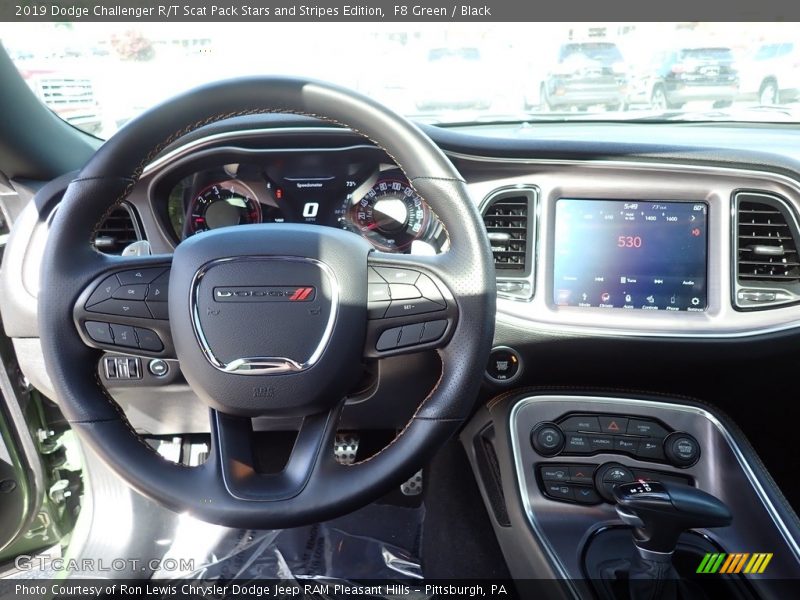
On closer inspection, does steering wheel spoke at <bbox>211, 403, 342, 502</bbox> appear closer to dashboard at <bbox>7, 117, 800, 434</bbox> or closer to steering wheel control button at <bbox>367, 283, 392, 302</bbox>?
steering wheel control button at <bbox>367, 283, 392, 302</bbox>

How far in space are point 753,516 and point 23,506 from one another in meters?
2.03

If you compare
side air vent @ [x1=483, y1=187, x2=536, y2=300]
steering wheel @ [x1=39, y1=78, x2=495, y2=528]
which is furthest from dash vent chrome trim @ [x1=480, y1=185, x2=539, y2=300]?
steering wheel @ [x1=39, y1=78, x2=495, y2=528]

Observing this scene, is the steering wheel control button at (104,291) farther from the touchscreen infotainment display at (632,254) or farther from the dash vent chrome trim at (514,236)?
the touchscreen infotainment display at (632,254)

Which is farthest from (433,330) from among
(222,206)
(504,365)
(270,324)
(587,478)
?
(587,478)

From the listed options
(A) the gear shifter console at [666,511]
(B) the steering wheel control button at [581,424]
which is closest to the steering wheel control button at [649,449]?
(B) the steering wheel control button at [581,424]

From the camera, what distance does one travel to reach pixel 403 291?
1151 millimetres

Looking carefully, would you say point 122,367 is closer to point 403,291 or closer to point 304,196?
point 304,196

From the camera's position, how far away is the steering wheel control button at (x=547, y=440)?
5.86 feet

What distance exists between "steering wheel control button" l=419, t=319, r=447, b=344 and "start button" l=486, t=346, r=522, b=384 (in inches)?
23.2

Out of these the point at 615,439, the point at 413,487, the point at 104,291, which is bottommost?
the point at 413,487

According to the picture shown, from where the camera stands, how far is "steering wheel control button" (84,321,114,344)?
1152mm

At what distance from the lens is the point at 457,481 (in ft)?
6.82

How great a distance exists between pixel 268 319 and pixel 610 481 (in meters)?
1.07

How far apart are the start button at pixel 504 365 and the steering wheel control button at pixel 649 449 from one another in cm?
39
